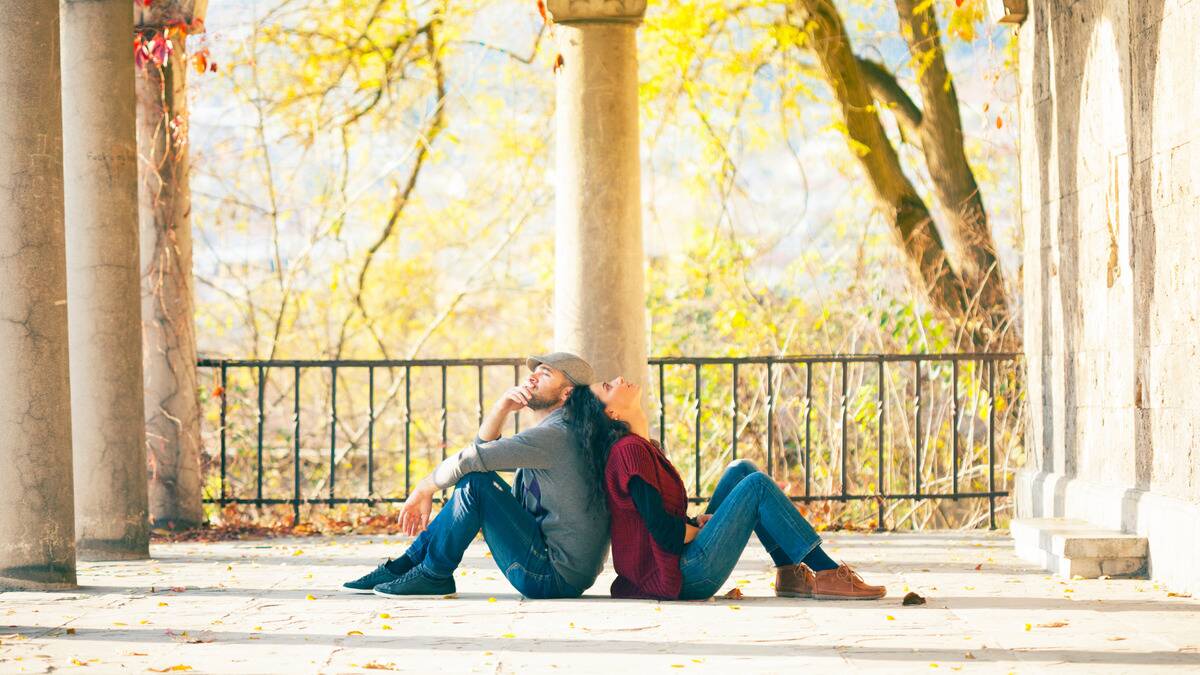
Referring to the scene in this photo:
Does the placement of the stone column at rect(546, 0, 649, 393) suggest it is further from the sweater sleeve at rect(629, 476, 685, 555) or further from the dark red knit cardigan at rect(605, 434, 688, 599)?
the sweater sleeve at rect(629, 476, 685, 555)

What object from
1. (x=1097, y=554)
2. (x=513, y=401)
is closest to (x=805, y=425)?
(x=1097, y=554)

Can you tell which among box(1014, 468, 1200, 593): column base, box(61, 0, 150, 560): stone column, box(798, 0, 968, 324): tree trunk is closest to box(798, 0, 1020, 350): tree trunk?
box(798, 0, 968, 324): tree trunk

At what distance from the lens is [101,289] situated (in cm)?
819

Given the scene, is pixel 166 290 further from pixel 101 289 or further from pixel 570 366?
pixel 570 366

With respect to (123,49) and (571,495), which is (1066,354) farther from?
(123,49)

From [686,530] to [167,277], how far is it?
4.80m

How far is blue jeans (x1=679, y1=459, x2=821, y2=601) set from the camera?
6234 millimetres

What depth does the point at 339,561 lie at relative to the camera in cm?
837

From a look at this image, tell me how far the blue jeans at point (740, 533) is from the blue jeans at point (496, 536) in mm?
582

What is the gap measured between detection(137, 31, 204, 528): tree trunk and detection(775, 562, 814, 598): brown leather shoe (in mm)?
4811

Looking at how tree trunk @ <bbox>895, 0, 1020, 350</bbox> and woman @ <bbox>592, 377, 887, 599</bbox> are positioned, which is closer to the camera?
woman @ <bbox>592, 377, 887, 599</bbox>

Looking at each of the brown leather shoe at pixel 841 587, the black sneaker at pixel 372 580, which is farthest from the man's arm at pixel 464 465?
the brown leather shoe at pixel 841 587

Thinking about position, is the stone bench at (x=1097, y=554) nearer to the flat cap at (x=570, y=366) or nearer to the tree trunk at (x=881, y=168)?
the flat cap at (x=570, y=366)

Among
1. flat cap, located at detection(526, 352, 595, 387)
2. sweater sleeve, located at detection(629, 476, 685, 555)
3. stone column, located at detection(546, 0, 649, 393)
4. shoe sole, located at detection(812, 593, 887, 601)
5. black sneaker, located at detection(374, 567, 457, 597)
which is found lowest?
shoe sole, located at detection(812, 593, 887, 601)
